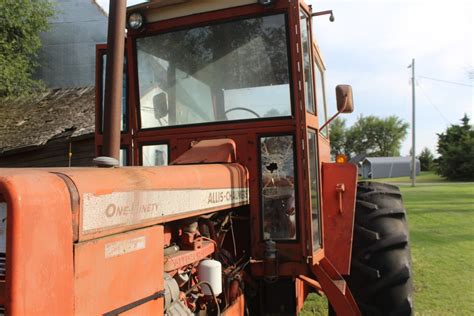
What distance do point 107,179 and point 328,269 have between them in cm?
204

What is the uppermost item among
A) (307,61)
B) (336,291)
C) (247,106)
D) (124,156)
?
(307,61)

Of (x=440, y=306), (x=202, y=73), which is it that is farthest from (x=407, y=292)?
(x=202, y=73)

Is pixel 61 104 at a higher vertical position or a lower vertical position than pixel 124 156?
higher

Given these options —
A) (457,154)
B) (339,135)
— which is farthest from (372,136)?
(457,154)

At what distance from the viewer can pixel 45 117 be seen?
1296cm

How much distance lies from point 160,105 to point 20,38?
14.3m

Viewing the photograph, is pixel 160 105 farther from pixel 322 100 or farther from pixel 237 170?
pixel 322 100

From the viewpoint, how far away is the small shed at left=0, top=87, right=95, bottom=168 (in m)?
11.6

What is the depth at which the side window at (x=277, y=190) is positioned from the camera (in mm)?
3113

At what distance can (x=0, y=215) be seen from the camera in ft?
4.79

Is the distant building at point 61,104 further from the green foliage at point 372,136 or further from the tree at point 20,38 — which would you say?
the green foliage at point 372,136

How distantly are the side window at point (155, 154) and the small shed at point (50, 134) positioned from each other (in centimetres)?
769

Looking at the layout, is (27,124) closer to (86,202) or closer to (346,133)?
(86,202)

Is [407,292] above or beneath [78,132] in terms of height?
beneath
